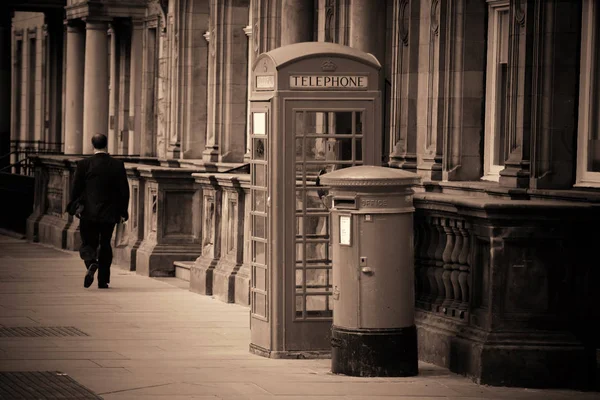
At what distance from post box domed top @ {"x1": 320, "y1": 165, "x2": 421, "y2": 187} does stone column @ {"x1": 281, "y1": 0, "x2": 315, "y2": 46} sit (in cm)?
657

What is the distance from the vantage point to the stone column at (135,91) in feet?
92.8

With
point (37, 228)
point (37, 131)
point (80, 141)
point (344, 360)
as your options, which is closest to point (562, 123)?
point (344, 360)

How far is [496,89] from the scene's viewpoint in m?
14.3

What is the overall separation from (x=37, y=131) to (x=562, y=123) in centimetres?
2803

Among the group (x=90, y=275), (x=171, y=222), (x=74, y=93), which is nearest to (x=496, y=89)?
(x=90, y=275)

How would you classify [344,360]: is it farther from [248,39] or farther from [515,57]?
[248,39]

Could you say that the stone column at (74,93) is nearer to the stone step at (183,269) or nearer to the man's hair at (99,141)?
the stone step at (183,269)

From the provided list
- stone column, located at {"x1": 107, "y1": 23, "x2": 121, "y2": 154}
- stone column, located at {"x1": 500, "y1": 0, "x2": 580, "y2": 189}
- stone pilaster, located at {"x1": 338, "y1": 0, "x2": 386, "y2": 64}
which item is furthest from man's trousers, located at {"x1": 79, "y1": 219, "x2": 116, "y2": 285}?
stone column, located at {"x1": 107, "y1": 23, "x2": 121, "y2": 154}

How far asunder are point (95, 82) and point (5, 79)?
722cm

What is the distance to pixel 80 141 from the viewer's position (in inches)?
1212

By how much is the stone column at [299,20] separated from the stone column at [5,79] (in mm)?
16816

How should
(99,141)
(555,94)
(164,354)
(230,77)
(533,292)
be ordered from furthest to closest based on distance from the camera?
(230,77) → (99,141) → (164,354) → (555,94) → (533,292)

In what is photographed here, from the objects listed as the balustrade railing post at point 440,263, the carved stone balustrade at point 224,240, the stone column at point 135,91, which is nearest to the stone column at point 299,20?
the carved stone balustrade at point 224,240

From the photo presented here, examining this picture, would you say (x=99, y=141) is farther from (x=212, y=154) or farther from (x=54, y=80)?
(x=54, y=80)
